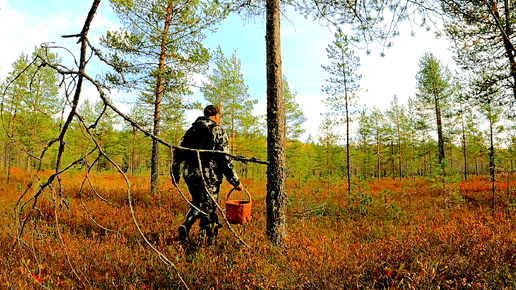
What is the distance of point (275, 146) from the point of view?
12.4 ft

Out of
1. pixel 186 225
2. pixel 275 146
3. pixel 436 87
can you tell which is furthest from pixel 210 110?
pixel 436 87

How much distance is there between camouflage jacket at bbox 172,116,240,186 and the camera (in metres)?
4.14

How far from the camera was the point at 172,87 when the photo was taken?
872cm

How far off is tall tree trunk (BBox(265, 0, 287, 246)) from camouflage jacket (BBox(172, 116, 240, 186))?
68 centimetres

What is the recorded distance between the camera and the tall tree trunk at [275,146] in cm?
373

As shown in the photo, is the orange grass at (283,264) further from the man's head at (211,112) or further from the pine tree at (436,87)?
the pine tree at (436,87)

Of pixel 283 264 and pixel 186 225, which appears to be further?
pixel 186 225

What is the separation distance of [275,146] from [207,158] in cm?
118

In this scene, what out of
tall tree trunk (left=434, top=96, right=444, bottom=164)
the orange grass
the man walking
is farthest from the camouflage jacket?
tall tree trunk (left=434, top=96, right=444, bottom=164)

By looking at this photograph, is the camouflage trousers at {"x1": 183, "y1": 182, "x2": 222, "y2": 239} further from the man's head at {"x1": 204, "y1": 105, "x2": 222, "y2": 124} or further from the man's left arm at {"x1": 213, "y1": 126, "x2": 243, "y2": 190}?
the man's head at {"x1": 204, "y1": 105, "x2": 222, "y2": 124}

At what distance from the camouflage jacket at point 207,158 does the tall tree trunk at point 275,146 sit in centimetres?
68

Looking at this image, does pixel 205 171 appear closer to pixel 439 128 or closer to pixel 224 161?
pixel 224 161

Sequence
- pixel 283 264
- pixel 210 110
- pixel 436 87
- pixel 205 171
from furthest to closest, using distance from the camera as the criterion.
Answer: pixel 436 87 → pixel 210 110 → pixel 205 171 → pixel 283 264

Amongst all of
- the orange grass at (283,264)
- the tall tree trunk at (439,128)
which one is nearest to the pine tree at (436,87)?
the tall tree trunk at (439,128)
